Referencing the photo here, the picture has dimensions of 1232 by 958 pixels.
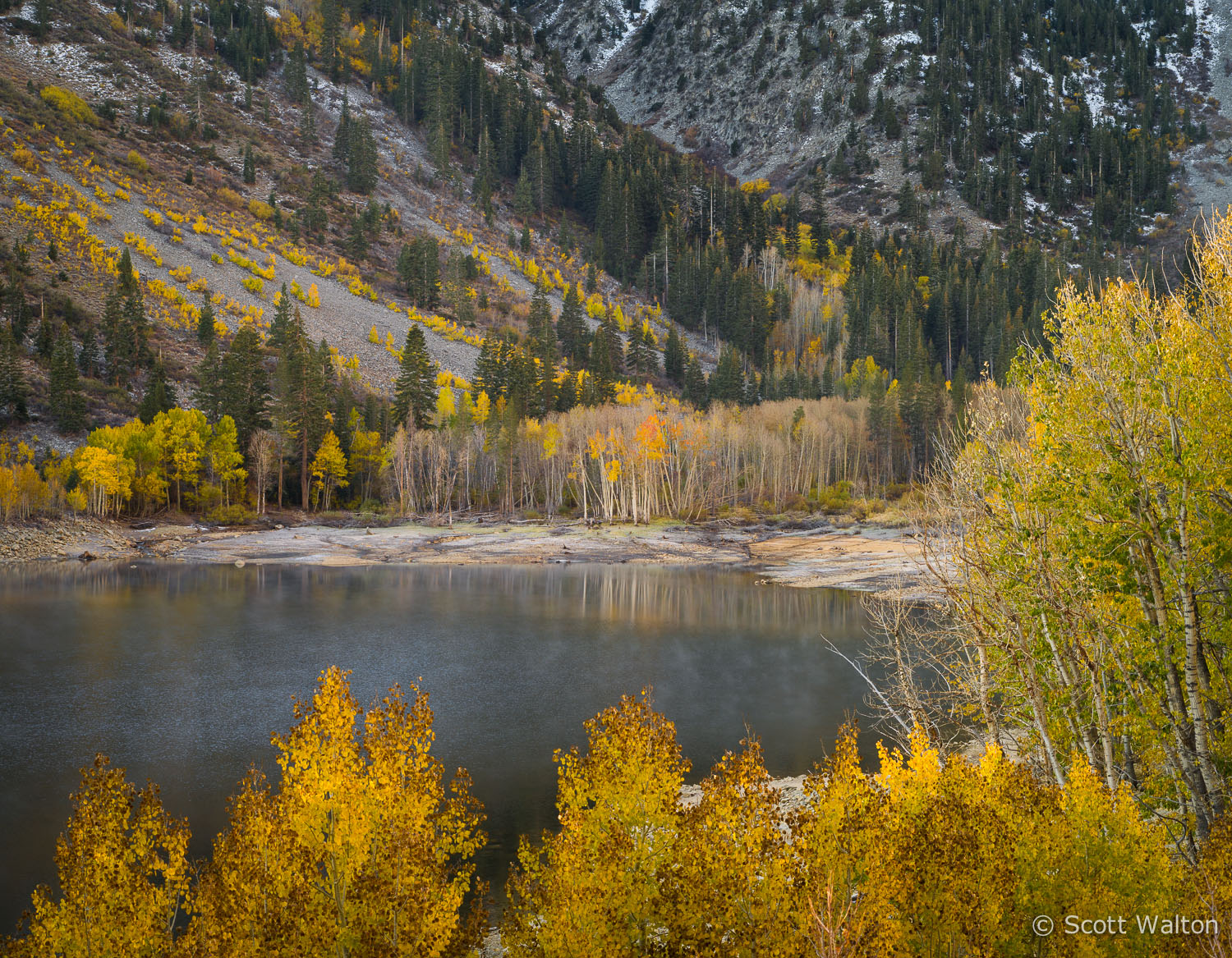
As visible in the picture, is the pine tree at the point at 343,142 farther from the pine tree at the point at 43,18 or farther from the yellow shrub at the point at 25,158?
the yellow shrub at the point at 25,158

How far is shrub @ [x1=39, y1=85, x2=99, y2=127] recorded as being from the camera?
4432 inches

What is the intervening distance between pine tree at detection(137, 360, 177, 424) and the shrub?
Answer: 2377 inches

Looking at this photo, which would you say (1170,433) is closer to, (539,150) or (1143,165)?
(539,150)

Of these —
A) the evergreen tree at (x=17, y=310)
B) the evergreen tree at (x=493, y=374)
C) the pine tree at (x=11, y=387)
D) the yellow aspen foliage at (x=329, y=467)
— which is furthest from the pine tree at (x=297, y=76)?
the yellow aspen foliage at (x=329, y=467)

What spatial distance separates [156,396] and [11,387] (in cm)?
1056

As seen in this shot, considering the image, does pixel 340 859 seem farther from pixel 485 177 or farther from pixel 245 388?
pixel 485 177

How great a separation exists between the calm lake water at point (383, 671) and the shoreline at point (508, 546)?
5.76 m

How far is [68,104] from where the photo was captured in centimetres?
11325

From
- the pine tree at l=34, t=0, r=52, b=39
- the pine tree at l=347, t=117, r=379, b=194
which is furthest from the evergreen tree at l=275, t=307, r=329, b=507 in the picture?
the pine tree at l=34, t=0, r=52, b=39

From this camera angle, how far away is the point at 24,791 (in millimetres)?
17250

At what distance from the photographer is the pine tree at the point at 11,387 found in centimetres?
6712

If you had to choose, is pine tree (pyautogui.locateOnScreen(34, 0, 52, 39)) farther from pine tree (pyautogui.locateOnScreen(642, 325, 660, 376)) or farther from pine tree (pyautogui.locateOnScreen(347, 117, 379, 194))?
pine tree (pyautogui.locateOnScreen(642, 325, 660, 376))

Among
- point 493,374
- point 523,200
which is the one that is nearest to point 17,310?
point 493,374

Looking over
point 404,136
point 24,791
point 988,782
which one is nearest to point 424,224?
point 404,136
